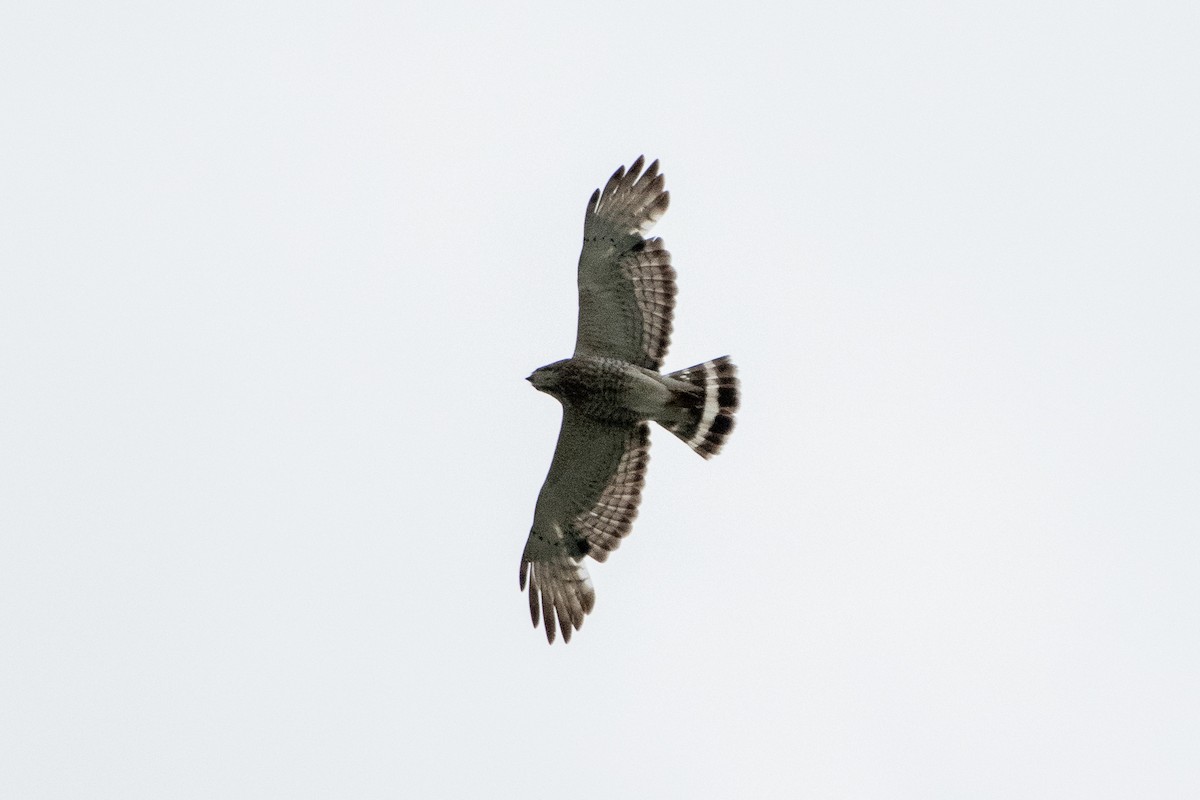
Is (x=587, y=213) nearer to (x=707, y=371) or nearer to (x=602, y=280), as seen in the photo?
(x=602, y=280)

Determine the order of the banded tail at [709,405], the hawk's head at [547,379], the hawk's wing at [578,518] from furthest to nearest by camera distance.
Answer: the hawk's wing at [578,518] < the banded tail at [709,405] < the hawk's head at [547,379]

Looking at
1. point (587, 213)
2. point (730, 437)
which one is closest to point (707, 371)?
point (730, 437)

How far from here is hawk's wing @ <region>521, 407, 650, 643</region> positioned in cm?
1689

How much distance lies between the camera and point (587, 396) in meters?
16.4

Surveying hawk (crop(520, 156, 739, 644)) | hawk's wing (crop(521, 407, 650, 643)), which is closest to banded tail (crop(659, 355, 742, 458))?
hawk (crop(520, 156, 739, 644))

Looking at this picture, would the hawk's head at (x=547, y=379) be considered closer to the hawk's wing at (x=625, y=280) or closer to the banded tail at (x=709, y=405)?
the hawk's wing at (x=625, y=280)

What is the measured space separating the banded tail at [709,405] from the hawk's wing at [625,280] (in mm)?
402

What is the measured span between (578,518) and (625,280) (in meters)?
2.16

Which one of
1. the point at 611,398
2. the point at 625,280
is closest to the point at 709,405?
the point at 611,398

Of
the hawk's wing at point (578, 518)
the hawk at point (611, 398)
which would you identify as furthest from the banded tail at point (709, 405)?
the hawk's wing at point (578, 518)

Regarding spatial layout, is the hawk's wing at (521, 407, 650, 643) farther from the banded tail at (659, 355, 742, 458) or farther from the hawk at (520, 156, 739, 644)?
the banded tail at (659, 355, 742, 458)

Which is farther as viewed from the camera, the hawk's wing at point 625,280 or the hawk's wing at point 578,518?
the hawk's wing at point 578,518

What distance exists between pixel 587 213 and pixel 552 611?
349cm

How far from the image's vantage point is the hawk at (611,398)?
54.0 ft
